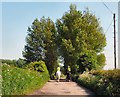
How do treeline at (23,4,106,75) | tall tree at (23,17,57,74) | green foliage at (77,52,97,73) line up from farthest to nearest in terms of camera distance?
1. tall tree at (23,17,57,74)
2. treeline at (23,4,106,75)
3. green foliage at (77,52,97,73)

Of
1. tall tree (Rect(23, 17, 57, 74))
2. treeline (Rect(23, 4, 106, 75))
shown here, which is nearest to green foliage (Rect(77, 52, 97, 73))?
treeline (Rect(23, 4, 106, 75))

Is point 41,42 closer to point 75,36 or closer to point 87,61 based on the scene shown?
point 75,36

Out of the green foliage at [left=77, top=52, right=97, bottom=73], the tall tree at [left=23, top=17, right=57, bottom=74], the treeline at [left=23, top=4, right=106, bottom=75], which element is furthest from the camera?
the tall tree at [left=23, top=17, right=57, bottom=74]

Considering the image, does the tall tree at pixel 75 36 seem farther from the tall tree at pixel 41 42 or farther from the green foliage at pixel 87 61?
the tall tree at pixel 41 42

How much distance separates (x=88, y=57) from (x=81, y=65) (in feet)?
8.70

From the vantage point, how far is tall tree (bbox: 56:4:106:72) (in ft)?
138

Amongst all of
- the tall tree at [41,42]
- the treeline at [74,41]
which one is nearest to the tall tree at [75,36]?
the treeline at [74,41]

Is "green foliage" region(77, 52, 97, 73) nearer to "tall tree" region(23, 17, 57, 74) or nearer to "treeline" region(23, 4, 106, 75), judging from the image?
"treeline" region(23, 4, 106, 75)

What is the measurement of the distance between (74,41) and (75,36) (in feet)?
2.38

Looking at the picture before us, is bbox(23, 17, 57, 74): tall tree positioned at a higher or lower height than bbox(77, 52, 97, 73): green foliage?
higher

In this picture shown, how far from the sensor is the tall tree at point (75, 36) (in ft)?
138

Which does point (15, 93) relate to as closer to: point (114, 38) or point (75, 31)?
point (114, 38)

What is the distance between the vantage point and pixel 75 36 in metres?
43.0

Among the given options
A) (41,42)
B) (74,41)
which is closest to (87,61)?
(74,41)
